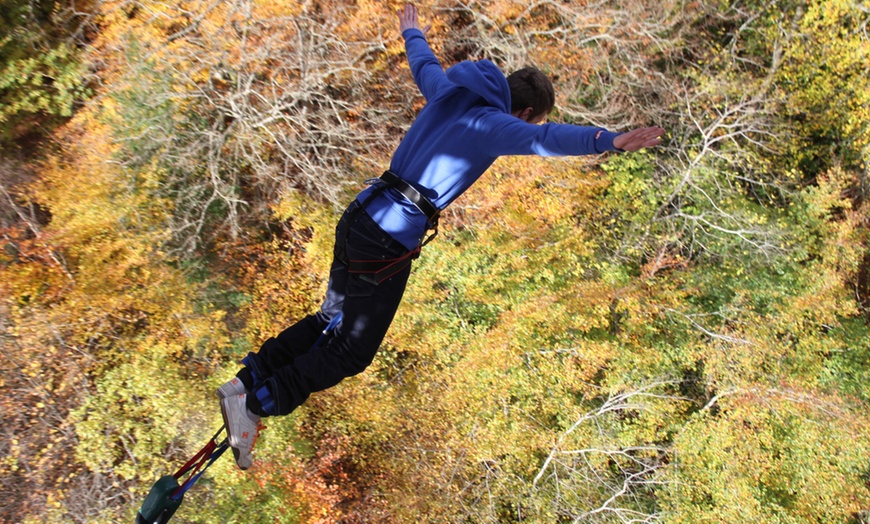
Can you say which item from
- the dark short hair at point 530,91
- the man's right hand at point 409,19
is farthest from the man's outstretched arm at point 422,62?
the dark short hair at point 530,91

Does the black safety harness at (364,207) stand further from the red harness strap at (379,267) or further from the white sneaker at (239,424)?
the white sneaker at (239,424)

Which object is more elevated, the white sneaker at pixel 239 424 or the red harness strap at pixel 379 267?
the red harness strap at pixel 379 267

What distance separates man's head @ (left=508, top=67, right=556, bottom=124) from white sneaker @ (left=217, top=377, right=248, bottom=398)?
1.71 m

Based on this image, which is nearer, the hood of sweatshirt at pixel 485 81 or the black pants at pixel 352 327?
the hood of sweatshirt at pixel 485 81

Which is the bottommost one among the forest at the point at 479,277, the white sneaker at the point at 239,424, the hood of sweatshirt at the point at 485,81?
the forest at the point at 479,277

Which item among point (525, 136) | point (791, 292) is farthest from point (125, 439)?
point (791, 292)

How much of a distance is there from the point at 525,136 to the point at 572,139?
0.59 feet

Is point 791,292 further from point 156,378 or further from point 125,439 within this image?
point 125,439

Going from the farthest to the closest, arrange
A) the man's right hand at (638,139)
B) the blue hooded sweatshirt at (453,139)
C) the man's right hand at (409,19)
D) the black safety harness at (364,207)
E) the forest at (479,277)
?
the forest at (479,277)
the man's right hand at (409,19)
the black safety harness at (364,207)
the blue hooded sweatshirt at (453,139)
the man's right hand at (638,139)

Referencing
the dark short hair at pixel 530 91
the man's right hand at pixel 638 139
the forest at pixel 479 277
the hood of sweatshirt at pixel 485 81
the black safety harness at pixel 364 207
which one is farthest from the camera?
the forest at pixel 479 277

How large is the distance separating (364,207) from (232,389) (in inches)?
39.7

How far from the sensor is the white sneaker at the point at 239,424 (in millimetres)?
2717

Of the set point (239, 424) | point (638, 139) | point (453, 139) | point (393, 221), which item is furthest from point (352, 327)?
point (638, 139)

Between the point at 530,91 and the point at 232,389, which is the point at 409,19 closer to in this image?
the point at 530,91
